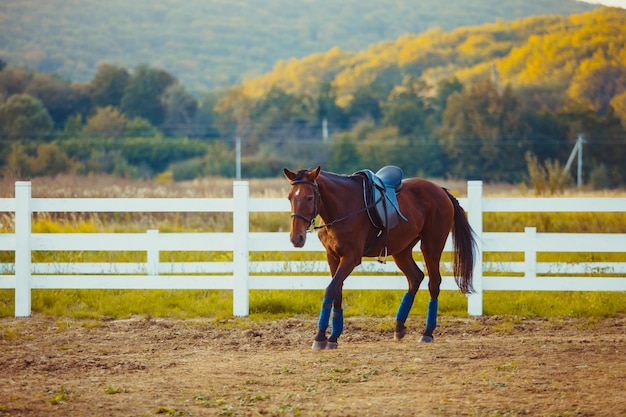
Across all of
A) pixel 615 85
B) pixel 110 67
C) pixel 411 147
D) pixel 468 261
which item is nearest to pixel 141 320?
pixel 468 261

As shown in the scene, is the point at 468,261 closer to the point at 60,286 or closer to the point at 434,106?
the point at 60,286

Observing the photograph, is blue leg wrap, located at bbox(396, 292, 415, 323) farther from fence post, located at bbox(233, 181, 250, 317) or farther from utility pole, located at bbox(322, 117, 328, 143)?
utility pole, located at bbox(322, 117, 328, 143)

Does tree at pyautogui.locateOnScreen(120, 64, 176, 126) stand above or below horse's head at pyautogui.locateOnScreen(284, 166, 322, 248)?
above

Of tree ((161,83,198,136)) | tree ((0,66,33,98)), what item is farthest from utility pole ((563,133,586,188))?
tree ((0,66,33,98))

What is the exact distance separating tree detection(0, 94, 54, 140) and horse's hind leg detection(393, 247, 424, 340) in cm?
5344

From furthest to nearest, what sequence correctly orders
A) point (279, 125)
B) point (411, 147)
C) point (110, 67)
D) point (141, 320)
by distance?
point (110, 67) → point (279, 125) → point (411, 147) → point (141, 320)

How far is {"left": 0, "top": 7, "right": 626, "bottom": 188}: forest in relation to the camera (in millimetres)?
51250

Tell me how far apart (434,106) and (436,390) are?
189ft

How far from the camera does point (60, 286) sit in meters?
10.1

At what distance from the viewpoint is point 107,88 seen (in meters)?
69.2

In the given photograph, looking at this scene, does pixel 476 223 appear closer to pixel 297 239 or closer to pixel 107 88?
pixel 297 239

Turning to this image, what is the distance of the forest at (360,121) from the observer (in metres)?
51.2

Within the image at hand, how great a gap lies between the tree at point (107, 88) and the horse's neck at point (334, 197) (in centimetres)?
6416

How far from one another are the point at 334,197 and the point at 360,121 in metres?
55.5
